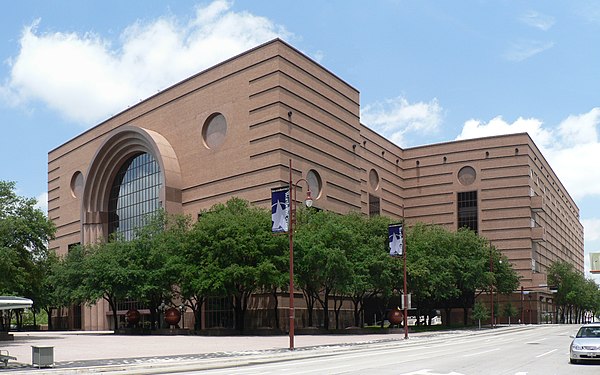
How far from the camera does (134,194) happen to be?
93.8 metres

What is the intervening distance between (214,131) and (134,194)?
19607 mm

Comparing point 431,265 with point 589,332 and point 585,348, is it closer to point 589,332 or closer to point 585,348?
point 589,332

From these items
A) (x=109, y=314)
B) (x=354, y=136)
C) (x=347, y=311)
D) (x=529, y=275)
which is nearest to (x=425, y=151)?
(x=529, y=275)

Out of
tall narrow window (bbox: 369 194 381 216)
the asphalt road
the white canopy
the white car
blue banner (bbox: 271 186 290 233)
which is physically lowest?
the asphalt road

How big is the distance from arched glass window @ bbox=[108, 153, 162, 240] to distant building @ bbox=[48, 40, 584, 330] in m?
0.22

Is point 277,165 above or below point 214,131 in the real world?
below

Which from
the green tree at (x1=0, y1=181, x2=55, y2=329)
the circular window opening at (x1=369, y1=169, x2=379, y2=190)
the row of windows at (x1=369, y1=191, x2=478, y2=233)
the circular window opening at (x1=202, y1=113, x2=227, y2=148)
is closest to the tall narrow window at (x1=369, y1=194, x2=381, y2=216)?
the circular window opening at (x1=369, y1=169, x2=379, y2=190)

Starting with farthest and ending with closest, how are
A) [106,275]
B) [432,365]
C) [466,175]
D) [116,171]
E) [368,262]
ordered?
[466,175] → [116,171] → [106,275] → [368,262] → [432,365]

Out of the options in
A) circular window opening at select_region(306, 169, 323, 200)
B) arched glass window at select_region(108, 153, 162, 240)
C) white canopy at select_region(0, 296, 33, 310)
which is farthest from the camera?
arched glass window at select_region(108, 153, 162, 240)

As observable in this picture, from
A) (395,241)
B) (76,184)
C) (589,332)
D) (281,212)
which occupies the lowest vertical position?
(589,332)

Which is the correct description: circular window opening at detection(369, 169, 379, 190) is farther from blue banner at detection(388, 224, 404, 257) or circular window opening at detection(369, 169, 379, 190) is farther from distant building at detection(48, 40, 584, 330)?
blue banner at detection(388, 224, 404, 257)

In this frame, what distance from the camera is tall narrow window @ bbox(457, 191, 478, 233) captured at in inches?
4791

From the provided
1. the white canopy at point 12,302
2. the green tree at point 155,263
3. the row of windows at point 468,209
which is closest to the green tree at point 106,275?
the green tree at point 155,263

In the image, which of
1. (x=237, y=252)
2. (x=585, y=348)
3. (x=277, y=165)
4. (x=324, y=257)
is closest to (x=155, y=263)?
(x=237, y=252)
